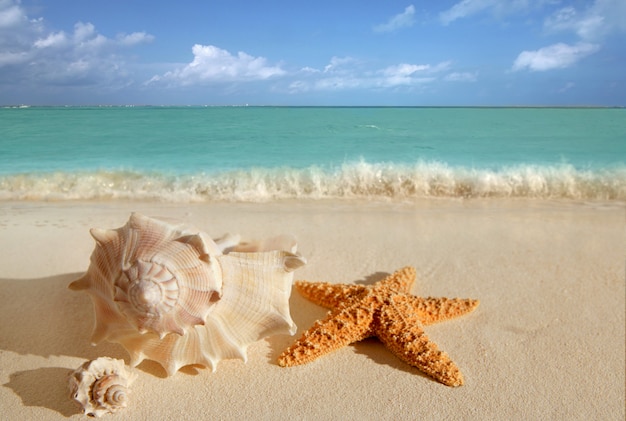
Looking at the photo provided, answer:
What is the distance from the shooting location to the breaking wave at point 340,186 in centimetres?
737

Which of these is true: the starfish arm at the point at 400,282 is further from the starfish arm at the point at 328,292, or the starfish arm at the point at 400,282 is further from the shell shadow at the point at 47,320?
the shell shadow at the point at 47,320

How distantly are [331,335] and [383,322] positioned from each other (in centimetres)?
33

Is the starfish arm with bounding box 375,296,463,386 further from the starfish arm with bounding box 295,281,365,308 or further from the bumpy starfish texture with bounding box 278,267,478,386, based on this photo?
the starfish arm with bounding box 295,281,365,308

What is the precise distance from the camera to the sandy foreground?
245 centimetres

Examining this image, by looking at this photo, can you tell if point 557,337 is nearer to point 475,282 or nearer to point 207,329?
point 475,282

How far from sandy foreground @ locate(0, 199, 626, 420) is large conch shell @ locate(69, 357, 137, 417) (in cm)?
9

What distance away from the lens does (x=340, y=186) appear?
7695mm

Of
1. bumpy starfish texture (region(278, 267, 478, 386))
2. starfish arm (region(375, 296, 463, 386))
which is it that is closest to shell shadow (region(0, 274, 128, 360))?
bumpy starfish texture (region(278, 267, 478, 386))

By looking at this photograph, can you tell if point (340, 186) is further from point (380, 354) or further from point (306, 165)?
point (380, 354)

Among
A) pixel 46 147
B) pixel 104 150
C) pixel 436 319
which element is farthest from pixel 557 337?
pixel 46 147

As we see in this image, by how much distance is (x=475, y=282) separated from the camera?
3732mm

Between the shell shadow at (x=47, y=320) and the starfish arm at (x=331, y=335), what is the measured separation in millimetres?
988

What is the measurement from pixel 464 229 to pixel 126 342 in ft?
11.8

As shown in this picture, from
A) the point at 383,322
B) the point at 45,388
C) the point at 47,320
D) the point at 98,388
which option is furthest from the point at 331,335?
the point at 47,320
